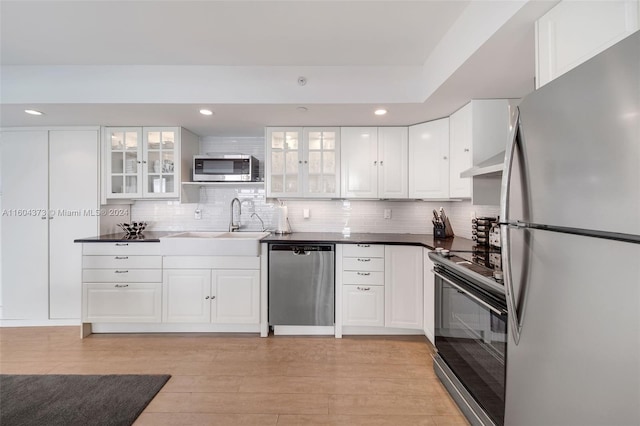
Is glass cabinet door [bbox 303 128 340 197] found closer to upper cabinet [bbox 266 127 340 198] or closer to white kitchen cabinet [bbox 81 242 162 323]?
upper cabinet [bbox 266 127 340 198]

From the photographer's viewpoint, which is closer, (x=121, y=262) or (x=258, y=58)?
(x=258, y=58)

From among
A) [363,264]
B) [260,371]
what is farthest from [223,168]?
[260,371]

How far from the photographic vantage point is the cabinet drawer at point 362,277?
279cm

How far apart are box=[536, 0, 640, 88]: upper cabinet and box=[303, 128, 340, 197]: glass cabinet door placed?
1.99 m

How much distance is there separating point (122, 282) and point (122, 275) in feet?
0.23

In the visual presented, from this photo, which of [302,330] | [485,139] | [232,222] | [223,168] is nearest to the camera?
[485,139]

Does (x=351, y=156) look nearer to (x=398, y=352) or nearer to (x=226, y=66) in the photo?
(x=226, y=66)

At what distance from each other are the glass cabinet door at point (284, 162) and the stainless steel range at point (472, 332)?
5.52 ft

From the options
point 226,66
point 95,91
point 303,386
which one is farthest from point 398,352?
point 95,91

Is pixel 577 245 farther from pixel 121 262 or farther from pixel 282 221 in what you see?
pixel 121 262

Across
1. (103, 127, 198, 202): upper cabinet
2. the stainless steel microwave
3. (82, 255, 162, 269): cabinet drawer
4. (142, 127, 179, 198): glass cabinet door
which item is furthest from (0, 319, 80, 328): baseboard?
the stainless steel microwave

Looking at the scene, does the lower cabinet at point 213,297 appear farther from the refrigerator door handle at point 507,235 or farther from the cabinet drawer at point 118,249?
the refrigerator door handle at point 507,235

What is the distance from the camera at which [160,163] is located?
3172mm

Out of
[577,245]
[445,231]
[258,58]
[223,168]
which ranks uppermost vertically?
[258,58]
